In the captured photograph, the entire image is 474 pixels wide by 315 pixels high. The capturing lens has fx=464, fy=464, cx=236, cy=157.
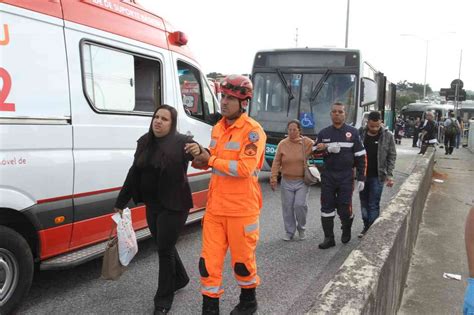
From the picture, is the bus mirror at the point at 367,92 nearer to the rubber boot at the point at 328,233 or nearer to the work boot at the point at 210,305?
the rubber boot at the point at 328,233

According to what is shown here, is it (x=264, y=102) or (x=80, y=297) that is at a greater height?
(x=264, y=102)

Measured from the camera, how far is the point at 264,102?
421 inches

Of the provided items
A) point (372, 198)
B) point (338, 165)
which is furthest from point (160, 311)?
point (372, 198)

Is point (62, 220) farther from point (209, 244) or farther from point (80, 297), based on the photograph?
point (209, 244)

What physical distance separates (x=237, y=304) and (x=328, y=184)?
234cm

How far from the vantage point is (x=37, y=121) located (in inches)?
141

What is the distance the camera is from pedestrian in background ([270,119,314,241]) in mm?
5984

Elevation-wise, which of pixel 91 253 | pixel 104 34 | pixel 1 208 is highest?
pixel 104 34

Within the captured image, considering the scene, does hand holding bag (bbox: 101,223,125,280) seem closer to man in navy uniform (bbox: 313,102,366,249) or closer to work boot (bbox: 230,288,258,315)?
work boot (bbox: 230,288,258,315)

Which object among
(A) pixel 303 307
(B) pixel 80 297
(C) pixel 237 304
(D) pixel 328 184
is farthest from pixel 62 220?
(D) pixel 328 184

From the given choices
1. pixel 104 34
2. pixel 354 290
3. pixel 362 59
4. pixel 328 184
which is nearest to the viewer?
pixel 354 290

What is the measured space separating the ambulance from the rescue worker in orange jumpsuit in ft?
3.77

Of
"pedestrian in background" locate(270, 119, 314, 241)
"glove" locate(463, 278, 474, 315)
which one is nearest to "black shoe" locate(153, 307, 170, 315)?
"glove" locate(463, 278, 474, 315)

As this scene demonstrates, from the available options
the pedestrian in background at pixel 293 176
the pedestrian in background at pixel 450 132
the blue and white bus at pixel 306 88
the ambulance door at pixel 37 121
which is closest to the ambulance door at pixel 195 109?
the pedestrian in background at pixel 293 176
